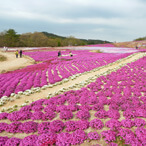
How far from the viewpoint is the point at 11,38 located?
94062mm

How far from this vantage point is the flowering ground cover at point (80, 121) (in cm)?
689

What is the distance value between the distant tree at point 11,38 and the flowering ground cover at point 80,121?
9328 cm

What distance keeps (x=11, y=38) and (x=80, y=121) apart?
100 metres

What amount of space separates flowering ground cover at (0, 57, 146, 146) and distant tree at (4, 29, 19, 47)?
306 ft

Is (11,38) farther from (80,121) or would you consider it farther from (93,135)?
(93,135)

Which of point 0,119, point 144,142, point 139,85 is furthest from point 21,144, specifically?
point 139,85

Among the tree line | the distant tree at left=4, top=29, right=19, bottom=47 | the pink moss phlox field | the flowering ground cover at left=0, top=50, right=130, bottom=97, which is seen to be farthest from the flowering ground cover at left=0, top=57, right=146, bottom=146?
the distant tree at left=4, top=29, right=19, bottom=47

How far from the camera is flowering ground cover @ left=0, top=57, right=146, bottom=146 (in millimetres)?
6895

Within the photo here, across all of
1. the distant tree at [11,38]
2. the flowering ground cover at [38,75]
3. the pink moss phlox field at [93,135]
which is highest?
the distant tree at [11,38]

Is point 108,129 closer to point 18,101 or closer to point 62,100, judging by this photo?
point 62,100

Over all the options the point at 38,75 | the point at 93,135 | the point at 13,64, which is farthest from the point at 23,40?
the point at 93,135

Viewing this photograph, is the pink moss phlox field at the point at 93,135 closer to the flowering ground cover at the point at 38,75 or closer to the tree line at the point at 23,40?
the flowering ground cover at the point at 38,75

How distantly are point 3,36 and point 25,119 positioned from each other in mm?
104304

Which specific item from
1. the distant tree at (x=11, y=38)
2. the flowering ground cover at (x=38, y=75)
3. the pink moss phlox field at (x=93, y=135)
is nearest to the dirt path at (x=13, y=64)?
the flowering ground cover at (x=38, y=75)
